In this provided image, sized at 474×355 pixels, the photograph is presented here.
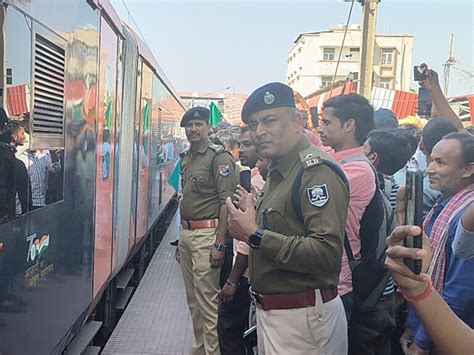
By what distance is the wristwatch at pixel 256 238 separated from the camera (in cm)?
231

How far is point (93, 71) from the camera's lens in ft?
11.6

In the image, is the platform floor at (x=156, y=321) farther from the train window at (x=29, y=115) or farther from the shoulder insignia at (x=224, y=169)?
the train window at (x=29, y=115)

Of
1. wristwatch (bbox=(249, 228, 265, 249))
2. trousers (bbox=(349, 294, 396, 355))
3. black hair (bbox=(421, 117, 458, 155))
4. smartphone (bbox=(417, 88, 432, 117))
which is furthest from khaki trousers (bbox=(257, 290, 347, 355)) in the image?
smartphone (bbox=(417, 88, 432, 117))

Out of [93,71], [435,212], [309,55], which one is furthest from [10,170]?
[309,55]

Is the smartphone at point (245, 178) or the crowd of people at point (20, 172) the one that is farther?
the smartphone at point (245, 178)

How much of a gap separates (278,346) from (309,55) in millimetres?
51745

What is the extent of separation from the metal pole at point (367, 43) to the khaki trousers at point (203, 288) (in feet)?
23.8

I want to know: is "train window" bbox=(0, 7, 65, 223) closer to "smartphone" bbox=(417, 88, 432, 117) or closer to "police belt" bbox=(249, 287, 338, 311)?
"police belt" bbox=(249, 287, 338, 311)

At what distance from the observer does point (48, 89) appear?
104 inches

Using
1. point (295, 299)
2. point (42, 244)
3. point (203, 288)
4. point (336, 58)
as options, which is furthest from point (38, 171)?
point (336, 58)

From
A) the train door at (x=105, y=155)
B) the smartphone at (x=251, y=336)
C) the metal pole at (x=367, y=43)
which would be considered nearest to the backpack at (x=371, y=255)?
the smartphone at (x=251, y=336)

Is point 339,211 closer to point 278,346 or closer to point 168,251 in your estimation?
point 278,346

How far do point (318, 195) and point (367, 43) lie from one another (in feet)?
30.1

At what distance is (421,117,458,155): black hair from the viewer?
357 centimetres
